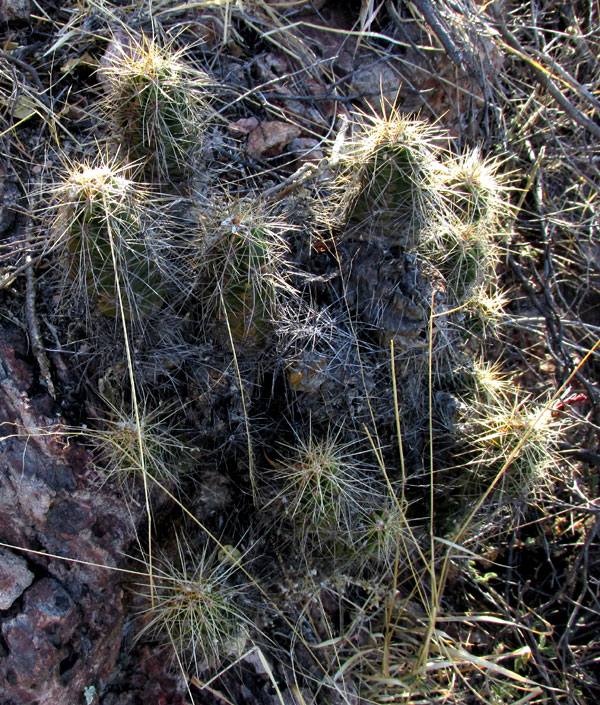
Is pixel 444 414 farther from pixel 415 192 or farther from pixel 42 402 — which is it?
pixel 42 402

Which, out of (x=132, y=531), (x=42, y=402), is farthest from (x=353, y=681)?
(x=42, y=402)

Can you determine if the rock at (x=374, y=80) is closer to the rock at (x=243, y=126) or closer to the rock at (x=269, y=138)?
the rock at (x=269, y=138)

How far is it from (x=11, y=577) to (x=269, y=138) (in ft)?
5.90

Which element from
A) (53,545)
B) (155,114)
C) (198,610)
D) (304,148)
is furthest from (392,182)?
(53,545)

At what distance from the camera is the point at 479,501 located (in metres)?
1.97

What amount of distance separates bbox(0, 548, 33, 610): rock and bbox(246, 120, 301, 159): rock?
64.8 inches

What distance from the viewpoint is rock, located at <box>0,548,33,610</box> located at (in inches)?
64.9

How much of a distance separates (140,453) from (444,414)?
1.05 metres

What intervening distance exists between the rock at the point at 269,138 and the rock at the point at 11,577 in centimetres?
165

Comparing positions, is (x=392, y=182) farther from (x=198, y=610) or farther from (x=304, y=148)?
(x=198, y=610)

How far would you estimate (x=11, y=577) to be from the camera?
5.49 ft

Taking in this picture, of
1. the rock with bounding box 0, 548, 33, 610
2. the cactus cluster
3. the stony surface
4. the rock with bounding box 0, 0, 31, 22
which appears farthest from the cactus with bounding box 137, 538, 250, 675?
the rock with bounding box 0, 0, 31, 22

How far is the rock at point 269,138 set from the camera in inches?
95.3

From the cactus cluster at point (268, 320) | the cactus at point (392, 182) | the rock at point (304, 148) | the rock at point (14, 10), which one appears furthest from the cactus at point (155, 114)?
the rock at point (14, 10)
